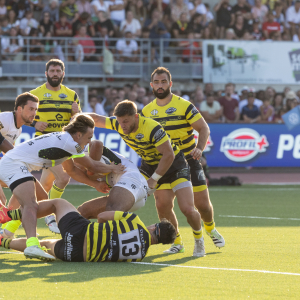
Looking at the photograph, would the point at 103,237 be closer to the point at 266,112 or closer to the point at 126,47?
the point at 266,112

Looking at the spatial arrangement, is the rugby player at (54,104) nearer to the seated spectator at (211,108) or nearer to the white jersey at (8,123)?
the white jersey at (8,123)

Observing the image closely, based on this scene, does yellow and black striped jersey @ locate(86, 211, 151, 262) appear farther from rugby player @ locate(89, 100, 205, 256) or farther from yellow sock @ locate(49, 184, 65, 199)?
yellow sock @ locate(49, 184, 65, 199)

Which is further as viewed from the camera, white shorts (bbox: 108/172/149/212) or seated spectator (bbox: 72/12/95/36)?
seated spectator (bbox: 72/12/95/36)

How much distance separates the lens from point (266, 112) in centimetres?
1952

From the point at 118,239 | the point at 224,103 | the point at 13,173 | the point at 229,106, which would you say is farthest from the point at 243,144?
the point at 118,239

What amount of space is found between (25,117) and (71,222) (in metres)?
2.08

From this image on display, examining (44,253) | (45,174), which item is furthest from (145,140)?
(45,174)

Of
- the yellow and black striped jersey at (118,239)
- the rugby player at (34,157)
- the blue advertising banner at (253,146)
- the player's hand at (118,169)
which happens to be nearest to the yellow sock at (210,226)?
the player's hand at (118,169)

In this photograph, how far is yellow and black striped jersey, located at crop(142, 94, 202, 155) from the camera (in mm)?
7266

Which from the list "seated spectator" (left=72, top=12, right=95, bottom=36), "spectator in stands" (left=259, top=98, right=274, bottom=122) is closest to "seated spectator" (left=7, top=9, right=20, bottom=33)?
"seated spectator" (left=72, top=12, right=95, bottom=36)

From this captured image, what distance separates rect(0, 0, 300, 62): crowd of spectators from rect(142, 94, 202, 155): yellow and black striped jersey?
13345 mm

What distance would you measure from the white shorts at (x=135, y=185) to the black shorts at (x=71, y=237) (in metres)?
0.88

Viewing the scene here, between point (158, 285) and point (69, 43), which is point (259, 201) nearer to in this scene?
point (158, 285)

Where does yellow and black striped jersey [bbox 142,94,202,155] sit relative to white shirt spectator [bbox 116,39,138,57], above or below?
below
